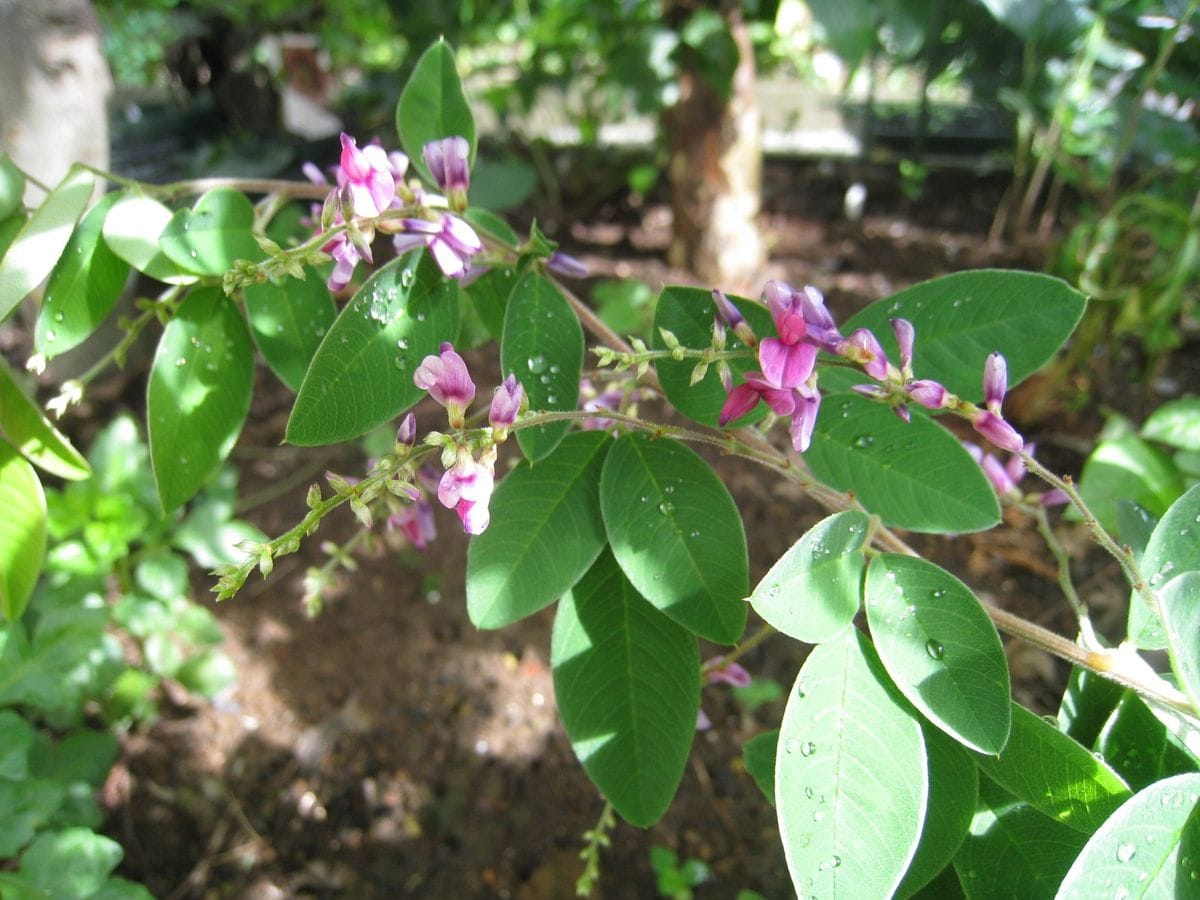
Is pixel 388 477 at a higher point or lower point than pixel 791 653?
higher

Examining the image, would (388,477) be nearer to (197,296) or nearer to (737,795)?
(197,296)

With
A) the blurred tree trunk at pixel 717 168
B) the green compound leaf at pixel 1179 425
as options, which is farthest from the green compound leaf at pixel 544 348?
the blurred tree trunk at pixel 717 168

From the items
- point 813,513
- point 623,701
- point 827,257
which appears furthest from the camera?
point 827,257

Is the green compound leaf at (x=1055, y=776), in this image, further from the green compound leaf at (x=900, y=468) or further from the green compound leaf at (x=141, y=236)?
the green compound leaf at (x=141, y=236)

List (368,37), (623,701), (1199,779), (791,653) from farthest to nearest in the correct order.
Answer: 1. (368,37)
2. (791,653)
3. (623,701)
4. (1199,779)

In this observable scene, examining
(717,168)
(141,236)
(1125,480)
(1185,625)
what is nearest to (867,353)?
(1185,625)

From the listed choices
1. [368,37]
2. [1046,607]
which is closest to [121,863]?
[1046,607]

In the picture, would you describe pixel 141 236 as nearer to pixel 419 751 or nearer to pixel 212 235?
pixel 212 235
